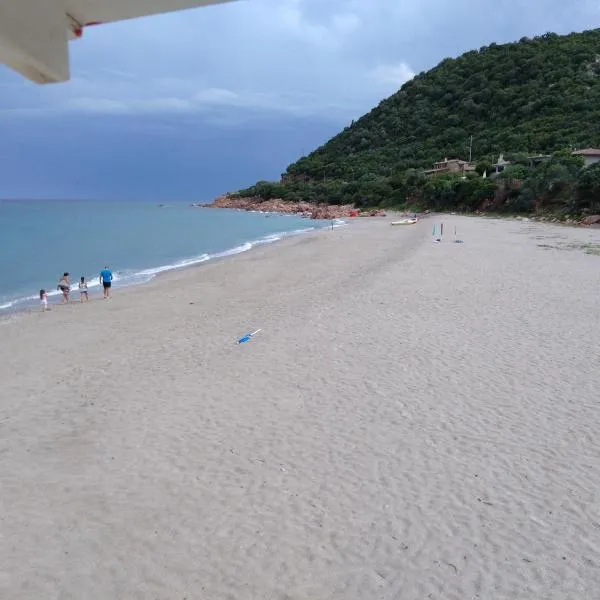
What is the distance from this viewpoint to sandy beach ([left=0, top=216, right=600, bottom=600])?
358 centimetres

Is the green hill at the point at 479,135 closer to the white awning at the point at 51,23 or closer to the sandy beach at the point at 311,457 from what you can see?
the sandy beach at the point at 311,457

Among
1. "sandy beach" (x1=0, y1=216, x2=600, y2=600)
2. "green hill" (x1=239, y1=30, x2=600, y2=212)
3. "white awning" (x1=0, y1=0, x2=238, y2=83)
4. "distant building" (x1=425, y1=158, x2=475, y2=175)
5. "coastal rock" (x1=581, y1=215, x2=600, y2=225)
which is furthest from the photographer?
"distant building" (x1=425, y1=158, x2=475, y2=175)

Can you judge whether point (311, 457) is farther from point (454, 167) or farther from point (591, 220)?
point (454, 167)

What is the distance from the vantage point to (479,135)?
262 feet

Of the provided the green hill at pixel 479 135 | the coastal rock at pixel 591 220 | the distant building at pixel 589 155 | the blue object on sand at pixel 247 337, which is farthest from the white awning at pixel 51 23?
the distant building at pixel 589 155

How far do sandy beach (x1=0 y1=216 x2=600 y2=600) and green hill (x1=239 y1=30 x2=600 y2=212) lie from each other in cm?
3001

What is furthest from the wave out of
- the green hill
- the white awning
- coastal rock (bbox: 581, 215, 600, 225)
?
the green hill

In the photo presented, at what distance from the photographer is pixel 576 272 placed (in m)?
14.8

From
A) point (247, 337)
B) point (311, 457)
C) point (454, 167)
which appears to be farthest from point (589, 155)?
point (311, 457)

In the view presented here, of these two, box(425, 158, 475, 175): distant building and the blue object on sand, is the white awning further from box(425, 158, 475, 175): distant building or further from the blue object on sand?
box(425, 158, 475, 175): distant building

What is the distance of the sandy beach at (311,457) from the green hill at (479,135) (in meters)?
30.0

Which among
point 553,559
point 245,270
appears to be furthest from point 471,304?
point 245,270

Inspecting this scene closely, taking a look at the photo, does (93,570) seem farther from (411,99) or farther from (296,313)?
(411,99)

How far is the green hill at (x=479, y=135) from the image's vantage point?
45062mm
